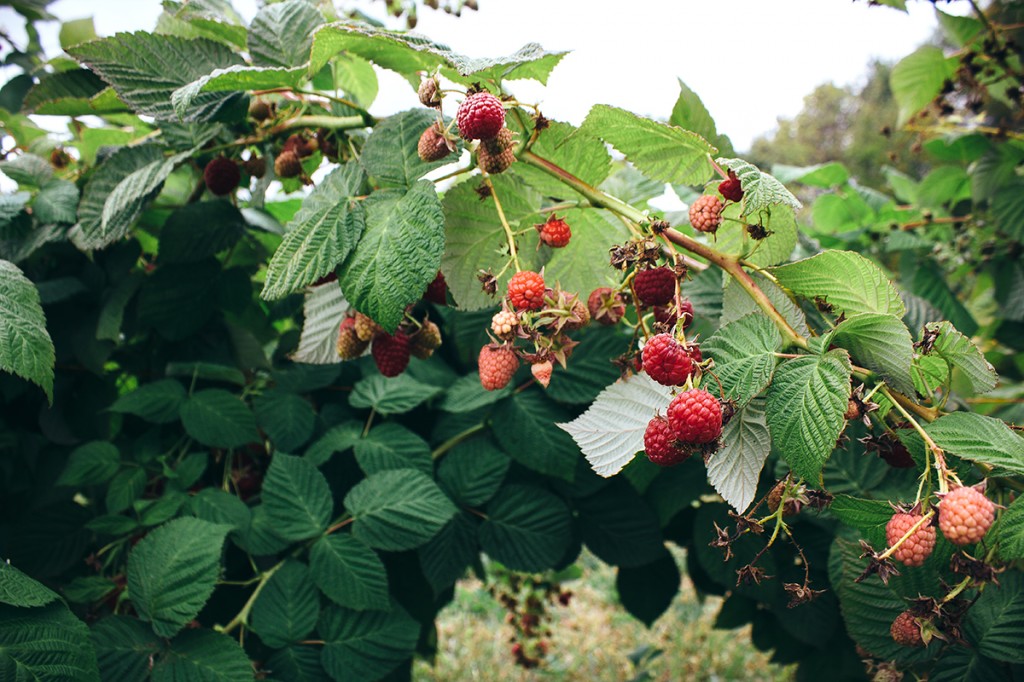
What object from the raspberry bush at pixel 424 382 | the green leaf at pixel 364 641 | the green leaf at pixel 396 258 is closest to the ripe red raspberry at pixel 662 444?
the raspberry bush at pixel 424 382

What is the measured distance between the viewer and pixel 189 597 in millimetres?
725

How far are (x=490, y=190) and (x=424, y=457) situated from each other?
15.1 inches

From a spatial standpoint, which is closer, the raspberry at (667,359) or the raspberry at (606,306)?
the raspberry at (667,359)

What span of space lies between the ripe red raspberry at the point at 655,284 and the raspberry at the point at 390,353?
0.79 ft

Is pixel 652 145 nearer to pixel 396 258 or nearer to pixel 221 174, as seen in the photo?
pixel 396 258

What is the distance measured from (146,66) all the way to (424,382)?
51 cm

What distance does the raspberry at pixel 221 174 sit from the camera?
0.87 m

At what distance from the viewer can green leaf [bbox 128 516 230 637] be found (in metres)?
0.72

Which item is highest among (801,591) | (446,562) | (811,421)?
(811,421)

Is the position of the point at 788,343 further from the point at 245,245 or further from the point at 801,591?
the point at 245,245

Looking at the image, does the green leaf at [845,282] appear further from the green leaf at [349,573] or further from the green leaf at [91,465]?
the green leaf at [91,465]

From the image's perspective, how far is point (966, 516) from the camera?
0.45 metres

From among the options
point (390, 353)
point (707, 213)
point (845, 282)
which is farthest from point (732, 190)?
point (390, 353)

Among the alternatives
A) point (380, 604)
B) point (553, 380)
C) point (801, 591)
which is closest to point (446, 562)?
point (380, 604)
